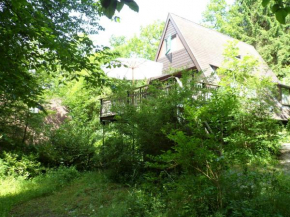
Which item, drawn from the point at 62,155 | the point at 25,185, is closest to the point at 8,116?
the point at 62,155

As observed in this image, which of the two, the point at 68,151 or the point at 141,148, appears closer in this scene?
the point at 141,148

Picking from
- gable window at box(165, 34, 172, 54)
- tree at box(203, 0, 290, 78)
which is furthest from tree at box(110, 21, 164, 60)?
gable window at box(165, 34, 172, 54)

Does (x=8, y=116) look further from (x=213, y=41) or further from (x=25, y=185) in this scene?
(x=213, y=41)

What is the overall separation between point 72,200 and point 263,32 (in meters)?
21.9

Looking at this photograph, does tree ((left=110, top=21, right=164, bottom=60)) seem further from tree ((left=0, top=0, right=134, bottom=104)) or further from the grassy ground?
tree ((left=0, top=0, right=134, bottom=104))

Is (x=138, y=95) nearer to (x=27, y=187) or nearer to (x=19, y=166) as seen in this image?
(x=27, y=187)

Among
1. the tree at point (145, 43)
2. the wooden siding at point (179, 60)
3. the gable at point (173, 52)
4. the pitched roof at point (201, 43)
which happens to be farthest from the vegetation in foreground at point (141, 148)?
the tree at point (145, 43)

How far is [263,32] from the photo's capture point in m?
22.3

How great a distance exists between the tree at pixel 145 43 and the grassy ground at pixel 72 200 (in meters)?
23.5

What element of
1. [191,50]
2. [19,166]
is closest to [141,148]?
[19,166]

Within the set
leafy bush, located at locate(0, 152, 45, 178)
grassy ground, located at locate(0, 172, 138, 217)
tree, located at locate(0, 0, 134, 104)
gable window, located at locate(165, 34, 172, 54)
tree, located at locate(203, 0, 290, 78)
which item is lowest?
grassy ground, located at locate(0, 172, 138, 217)

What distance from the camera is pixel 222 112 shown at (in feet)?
13.3

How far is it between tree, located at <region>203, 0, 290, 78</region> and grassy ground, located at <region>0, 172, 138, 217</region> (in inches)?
720

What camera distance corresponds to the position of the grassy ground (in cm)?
539
